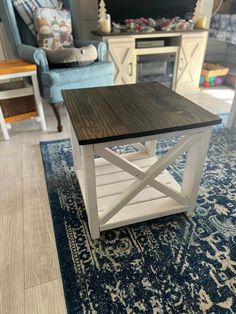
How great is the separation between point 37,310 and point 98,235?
1.13 ft

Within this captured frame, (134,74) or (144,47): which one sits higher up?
(144,47)

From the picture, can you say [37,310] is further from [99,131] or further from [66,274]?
[99,131]

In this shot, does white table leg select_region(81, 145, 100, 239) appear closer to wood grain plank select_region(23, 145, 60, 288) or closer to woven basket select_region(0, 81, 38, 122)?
wood grain plank select_region(23, 145, 60, 288)

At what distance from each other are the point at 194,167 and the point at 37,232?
2.46 feet

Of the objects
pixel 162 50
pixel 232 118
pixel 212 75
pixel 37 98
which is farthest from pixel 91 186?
pixel 212 75

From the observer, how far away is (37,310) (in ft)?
2.56

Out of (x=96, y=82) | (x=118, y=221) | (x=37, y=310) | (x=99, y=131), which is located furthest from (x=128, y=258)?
(x=96, y=82)

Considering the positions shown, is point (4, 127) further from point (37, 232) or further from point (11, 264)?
point (11, 264)

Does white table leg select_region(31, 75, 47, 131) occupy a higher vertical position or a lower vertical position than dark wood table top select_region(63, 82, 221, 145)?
lower

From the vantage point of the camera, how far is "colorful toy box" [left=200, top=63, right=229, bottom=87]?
2.86 meters

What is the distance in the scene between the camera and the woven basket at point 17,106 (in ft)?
5.71

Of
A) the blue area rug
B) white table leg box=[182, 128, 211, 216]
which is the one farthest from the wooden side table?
white table leg box=[182, 128, 211, 216]

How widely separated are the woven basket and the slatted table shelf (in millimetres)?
741

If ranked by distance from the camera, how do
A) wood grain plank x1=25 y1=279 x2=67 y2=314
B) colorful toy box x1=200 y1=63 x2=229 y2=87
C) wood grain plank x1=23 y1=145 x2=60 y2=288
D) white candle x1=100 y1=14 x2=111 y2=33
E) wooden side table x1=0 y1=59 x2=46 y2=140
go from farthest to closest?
colorful toy box x1=200 y1=63 x2=229 y2=87 → white candle x1=100 y1=14 x2=111 y2=33 → wooden side table x1=0 y1=59 x2=46 y2=140 → wood grain plank x1=23 y1=145 x2=60 y2=288 → wood grain plank x1=25 y1=279 x2=67 y2=314
